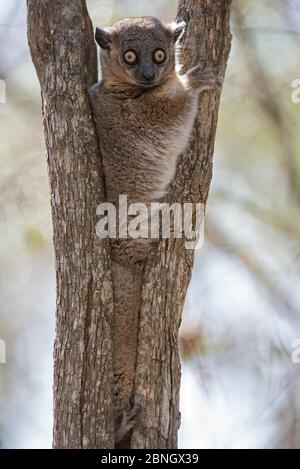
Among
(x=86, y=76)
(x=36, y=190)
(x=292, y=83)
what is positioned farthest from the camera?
(x=292, y=83)

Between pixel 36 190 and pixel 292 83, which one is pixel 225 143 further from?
pixel 36 190

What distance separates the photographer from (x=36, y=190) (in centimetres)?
928

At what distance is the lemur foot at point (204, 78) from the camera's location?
20.3ft

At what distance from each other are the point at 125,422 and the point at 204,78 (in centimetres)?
261

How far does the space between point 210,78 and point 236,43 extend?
14.0 ft

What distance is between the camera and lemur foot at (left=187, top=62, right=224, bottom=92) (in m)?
6.18

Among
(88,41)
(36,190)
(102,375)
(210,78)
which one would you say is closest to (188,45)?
(210,78)

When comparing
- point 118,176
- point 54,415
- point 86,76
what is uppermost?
point 86,76

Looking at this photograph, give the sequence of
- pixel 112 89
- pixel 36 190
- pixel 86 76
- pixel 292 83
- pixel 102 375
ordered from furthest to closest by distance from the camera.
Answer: pixel 292 83
pixel 36 190
pixel 112 89
pixel 86 76
pixel 102 375

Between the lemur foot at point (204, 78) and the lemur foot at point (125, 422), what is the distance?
2446 millimetres
